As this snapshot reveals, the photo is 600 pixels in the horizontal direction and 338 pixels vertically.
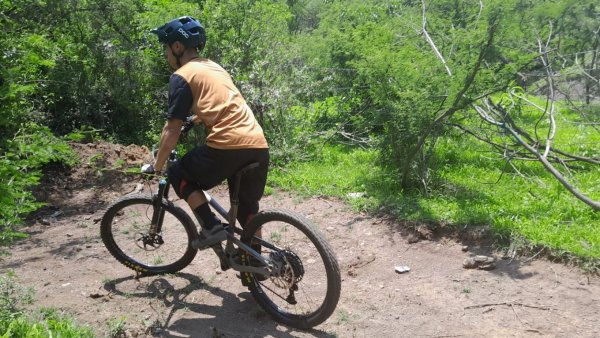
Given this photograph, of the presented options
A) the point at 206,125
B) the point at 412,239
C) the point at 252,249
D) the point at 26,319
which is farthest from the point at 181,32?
the point at 412,239

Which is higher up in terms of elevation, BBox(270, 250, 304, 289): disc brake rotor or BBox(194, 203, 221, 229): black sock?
BBox(194, 203, 221, 229): black sock

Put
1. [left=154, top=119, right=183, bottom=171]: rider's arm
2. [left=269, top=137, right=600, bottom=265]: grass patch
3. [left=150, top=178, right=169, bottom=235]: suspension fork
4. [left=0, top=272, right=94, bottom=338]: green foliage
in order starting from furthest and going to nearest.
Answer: [left=269, top=137, right=600, bottom=265]: grass patch, [left=150, top=178, right=169, bottom=235]: suspension fork, [left=154, top=119, right=183, bottom=171]: rider's arm, [left=0, top=272, right=94, bottom=338]: green foliage

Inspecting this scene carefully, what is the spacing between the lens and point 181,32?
12.7ft

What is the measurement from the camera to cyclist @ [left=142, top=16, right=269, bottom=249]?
3.78m

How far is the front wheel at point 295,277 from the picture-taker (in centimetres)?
369

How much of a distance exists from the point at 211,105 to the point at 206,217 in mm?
914

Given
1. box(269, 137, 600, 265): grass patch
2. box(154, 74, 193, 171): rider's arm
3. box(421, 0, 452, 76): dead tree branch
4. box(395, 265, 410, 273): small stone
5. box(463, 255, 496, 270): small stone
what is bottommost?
box(395, 265, 410, 273): small stone

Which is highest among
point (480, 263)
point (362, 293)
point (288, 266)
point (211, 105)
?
point (211, 105)

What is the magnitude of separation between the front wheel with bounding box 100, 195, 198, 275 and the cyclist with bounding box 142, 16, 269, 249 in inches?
16.9

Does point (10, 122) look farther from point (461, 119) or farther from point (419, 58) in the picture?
point (461, 119)

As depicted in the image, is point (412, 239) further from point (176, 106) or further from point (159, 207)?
point (176, 106)

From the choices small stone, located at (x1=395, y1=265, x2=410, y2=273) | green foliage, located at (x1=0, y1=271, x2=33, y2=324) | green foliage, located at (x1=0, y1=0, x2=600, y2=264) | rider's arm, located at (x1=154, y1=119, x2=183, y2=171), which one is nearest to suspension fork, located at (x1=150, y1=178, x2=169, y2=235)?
rider's arm, located at (x1=154, y1=119, x2=183, y2=171)

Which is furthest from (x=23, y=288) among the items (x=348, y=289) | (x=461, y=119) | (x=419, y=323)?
(x=461, y=119)

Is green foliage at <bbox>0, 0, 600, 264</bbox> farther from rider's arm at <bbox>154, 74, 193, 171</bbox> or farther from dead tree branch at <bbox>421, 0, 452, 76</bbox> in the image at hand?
rider's arm at <bbox>154, 74, 193, 171</bbox>
